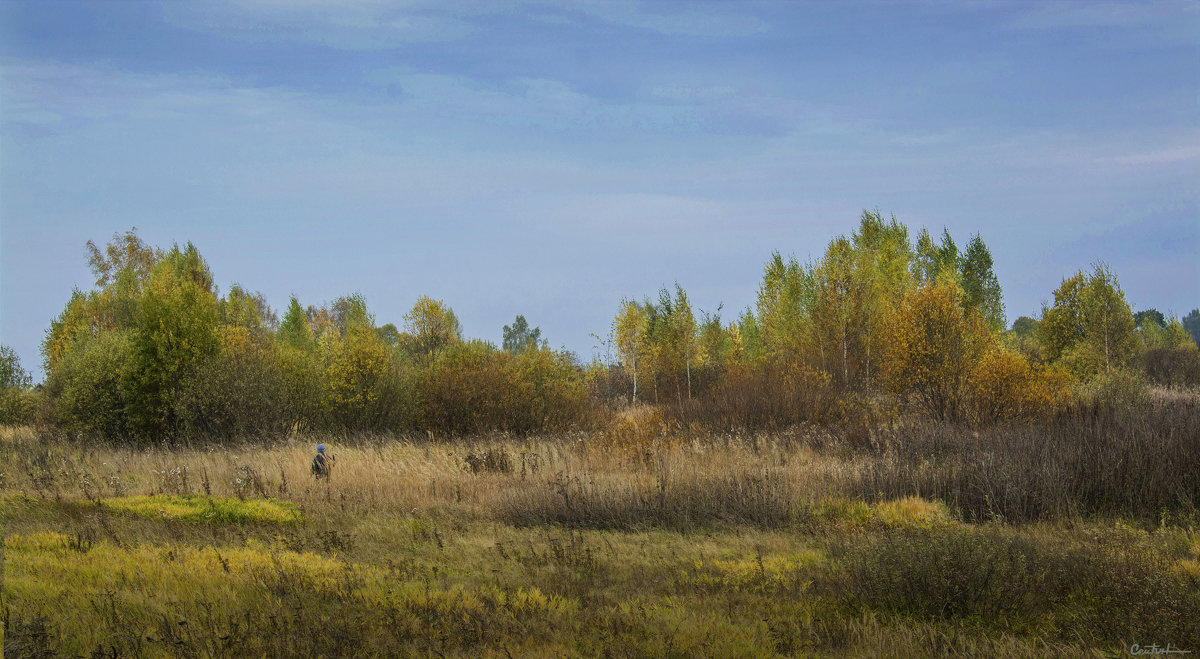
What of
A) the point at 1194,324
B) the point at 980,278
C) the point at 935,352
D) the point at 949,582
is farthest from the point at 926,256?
the point at 1194,324

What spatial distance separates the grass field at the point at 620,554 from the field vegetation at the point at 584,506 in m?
0.05

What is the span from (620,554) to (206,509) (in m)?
6.55

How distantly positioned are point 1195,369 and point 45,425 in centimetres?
5697

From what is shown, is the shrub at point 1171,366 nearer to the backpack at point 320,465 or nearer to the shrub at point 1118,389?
the shrub at point 1118,389

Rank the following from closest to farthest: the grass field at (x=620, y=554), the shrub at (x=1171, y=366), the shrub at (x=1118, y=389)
A: the grass field at (x=620, y=554) → the shrub at (x=1118, y=389) → the shrub at (x=1171, y=366)

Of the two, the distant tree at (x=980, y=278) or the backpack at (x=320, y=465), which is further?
the distant tree at (x=980, y=278)

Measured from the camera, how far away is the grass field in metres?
6.50

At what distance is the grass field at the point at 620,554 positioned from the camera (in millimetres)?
6496

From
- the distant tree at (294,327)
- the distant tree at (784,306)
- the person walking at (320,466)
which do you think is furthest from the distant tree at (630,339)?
the person walking at (320,466)

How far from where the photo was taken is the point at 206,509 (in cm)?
1164

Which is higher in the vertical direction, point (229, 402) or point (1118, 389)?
point (229, 402)

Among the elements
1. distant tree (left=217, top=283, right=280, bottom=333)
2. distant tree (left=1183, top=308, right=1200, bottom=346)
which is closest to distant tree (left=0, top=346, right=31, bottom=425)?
distant tree (left=217, top=283, right=280, bottom=333)

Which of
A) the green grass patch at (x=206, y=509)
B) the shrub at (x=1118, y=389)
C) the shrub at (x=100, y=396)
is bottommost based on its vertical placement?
the green grass patch at (x=206, y=509)

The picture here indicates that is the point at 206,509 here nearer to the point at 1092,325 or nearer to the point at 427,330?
the point at 427,330
